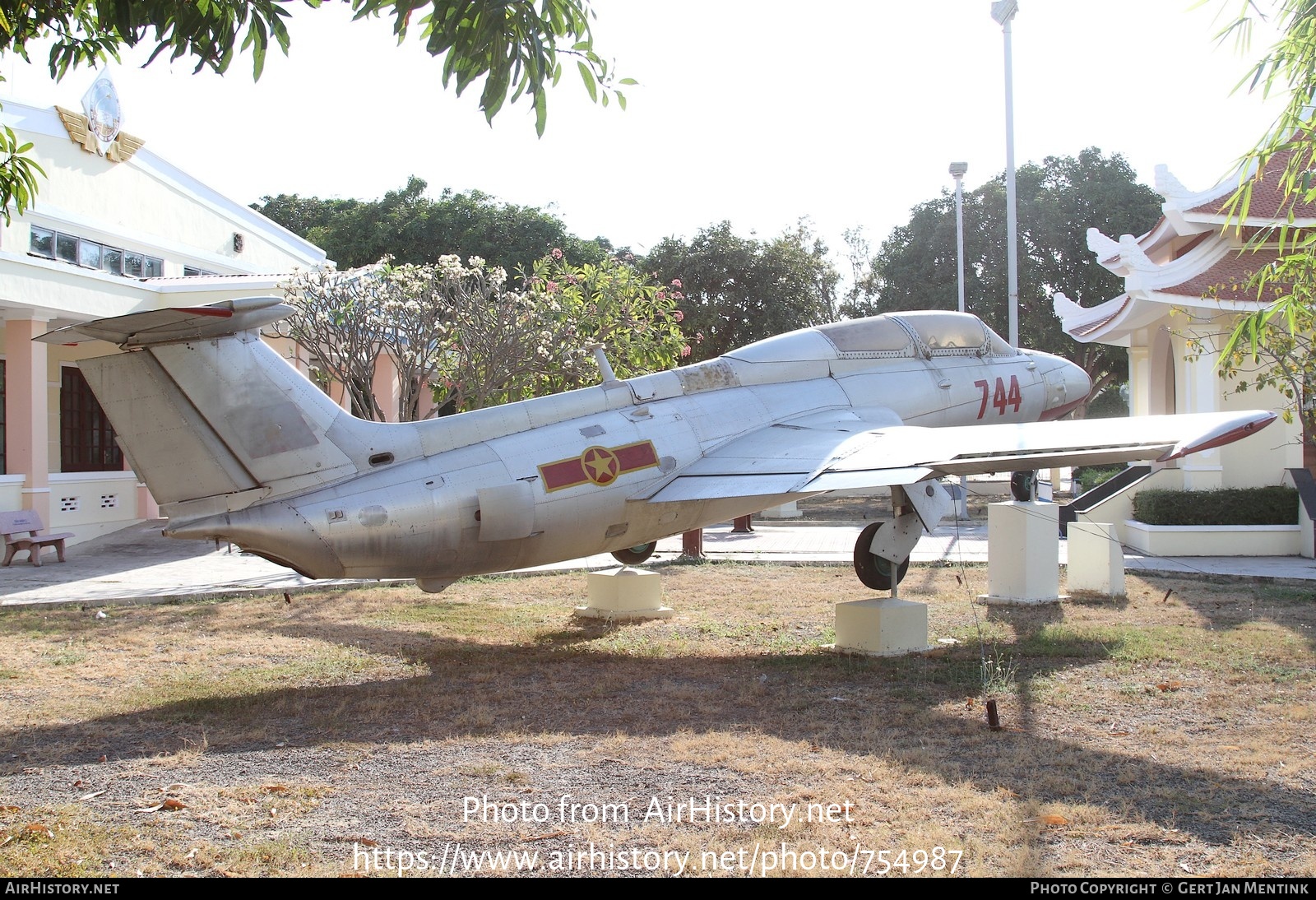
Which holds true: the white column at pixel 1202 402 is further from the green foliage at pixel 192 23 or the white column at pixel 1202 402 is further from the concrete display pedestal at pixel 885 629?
the green foliage at pixel 192 23

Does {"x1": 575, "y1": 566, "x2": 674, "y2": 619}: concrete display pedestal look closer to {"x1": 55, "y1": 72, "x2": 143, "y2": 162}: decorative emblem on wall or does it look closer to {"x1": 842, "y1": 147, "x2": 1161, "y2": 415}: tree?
{"x1": 55, "y1": 72, "x2": 143, "y2": 162}: decorative emblem on wall

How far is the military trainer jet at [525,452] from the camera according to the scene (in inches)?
316

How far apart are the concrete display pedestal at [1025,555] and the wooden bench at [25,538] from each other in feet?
56.8

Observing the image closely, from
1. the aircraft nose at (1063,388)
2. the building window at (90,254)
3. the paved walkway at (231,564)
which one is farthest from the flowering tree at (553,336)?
the building window at (90,254)

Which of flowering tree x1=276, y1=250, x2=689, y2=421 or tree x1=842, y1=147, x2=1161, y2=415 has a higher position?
tree x1=842, y1=147, x2=1161, y2=415

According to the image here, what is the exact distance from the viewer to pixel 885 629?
31.6 feet

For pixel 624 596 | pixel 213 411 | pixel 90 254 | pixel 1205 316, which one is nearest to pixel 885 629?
pixel 624 596

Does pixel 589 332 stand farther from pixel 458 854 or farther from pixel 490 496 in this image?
pixel 458 854

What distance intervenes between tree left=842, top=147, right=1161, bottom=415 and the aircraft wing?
32.6 meters


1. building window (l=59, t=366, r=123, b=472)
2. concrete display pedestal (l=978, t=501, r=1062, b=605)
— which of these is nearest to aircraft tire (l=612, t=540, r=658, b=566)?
concrete display pedestal (l=978, t=501, r=1062, b=605)

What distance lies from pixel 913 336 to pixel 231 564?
46.0ft

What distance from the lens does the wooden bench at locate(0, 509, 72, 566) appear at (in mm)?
18469

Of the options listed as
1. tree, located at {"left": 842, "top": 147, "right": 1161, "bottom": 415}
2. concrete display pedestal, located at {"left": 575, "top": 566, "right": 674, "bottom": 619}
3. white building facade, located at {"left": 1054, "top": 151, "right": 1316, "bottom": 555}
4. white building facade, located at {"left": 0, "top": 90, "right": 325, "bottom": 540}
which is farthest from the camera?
tree, located at {"left": 842, "top": 147, "right": 1161, "bottom": 415}

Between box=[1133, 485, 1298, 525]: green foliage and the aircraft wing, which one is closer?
the aircraft wing
